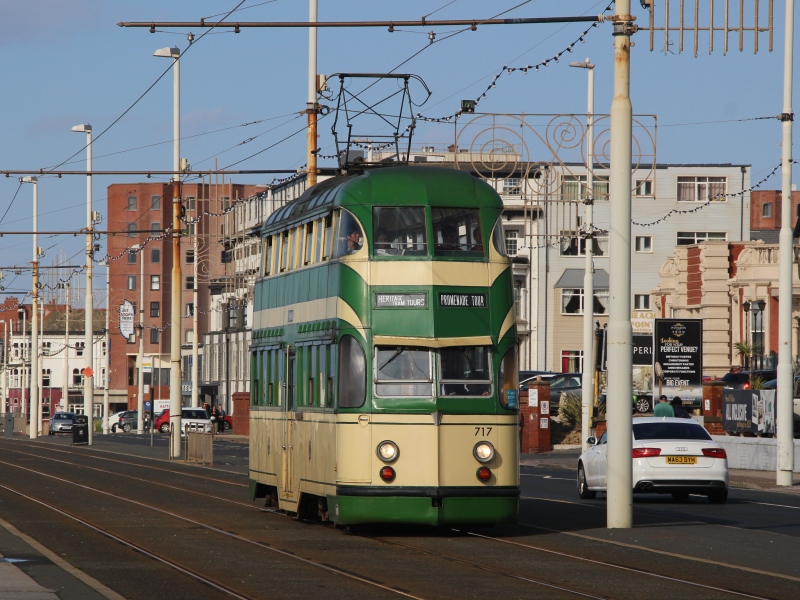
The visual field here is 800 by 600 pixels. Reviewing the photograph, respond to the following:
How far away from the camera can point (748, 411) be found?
131 feet

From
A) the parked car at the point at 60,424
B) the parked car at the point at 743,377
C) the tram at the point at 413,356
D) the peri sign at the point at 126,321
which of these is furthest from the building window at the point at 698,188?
the tram at the point at 413,356

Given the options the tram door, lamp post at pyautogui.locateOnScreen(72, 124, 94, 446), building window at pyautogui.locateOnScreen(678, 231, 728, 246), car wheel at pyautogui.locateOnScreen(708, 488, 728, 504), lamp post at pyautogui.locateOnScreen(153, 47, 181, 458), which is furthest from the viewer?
building window at pyautogui.locateOnScreen(678, 231, 728, 246)

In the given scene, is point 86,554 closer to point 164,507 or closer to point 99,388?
point 164,507

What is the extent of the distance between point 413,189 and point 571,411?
118ft

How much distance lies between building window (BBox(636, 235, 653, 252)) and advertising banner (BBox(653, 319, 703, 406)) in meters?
52.3

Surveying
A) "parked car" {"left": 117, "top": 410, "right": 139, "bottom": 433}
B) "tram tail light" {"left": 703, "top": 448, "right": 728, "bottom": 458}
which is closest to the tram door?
"tram tail light" {"left": 703, "top": 448, "right": 728, "bottom": 458}

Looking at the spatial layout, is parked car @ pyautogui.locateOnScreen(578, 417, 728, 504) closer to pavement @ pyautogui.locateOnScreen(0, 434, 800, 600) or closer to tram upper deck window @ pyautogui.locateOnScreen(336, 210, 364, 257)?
tram upper deck window @ pyautogui.locateOnScreen(336, 210, 364, 257)

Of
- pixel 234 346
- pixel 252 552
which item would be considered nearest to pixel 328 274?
pixel 252 552

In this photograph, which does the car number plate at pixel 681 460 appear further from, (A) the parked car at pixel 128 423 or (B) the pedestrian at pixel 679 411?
(A) the parked car at pixel 128 423

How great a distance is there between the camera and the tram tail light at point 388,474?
1805cm

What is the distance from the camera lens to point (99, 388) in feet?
506

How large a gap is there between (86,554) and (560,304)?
75.7 m

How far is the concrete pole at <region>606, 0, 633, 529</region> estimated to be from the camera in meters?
19.9

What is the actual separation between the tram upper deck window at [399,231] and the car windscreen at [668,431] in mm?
9012
